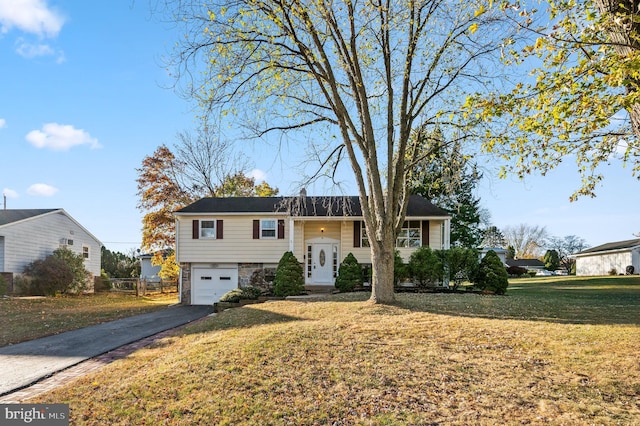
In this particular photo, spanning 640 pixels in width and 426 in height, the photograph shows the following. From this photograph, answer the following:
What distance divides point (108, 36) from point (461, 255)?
1413cm

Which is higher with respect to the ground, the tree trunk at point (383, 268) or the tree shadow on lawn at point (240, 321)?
the tree trunk at point (383, 268)

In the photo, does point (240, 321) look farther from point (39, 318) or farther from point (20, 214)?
point (20, 214)

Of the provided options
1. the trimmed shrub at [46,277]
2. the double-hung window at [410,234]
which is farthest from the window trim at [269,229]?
the trimmed shrub at [46,277]

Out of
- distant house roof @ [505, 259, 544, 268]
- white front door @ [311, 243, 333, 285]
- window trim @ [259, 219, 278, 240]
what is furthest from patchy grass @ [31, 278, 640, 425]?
distant house roof @ [505, 259, 544, 268]

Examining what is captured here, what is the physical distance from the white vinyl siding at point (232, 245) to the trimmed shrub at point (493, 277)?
8787 millimetres

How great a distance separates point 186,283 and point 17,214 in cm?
1268

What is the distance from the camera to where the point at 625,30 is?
541cm

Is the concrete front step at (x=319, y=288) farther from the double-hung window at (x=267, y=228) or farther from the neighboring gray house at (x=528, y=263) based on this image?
the neighboring gray house at (x=528, y=263)

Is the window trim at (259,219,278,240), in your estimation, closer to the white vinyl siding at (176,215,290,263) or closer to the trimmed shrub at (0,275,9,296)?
the white vinyl siding at (176,215,290,263)

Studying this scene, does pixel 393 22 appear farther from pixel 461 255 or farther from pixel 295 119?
pixel 461 255

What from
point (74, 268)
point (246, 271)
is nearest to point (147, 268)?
point (74, 268)

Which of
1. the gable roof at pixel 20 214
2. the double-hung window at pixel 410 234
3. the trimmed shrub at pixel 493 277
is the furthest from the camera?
the gable roof at pixel 20 214

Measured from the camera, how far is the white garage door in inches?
791

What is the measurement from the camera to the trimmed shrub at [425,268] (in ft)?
54.6
